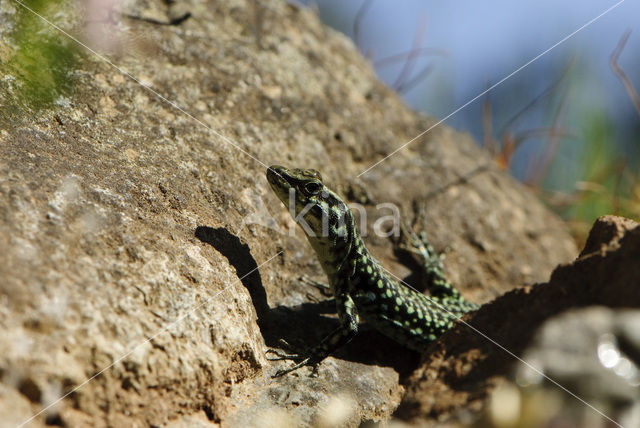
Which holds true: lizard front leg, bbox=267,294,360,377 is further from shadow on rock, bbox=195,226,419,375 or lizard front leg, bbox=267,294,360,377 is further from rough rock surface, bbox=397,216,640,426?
rough rock surface, bbox=397,216,640,426

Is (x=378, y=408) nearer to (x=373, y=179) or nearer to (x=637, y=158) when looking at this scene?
(x=373, y=179)

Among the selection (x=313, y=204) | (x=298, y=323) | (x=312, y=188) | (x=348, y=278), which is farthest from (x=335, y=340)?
(x=312, y=188)

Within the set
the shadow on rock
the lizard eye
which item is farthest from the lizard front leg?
the lizard eye

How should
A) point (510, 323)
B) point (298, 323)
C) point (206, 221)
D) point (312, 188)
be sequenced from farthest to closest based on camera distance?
point (298, 323)
point (312, 188)
point (206, 221)
point (510, 323)

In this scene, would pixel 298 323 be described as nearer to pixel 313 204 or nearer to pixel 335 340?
pixel 335 340

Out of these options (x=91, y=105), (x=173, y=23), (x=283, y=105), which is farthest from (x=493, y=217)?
(x=91, y=105)

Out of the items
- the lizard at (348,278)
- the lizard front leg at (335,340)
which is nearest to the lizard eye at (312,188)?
the lizard at (348,278)
